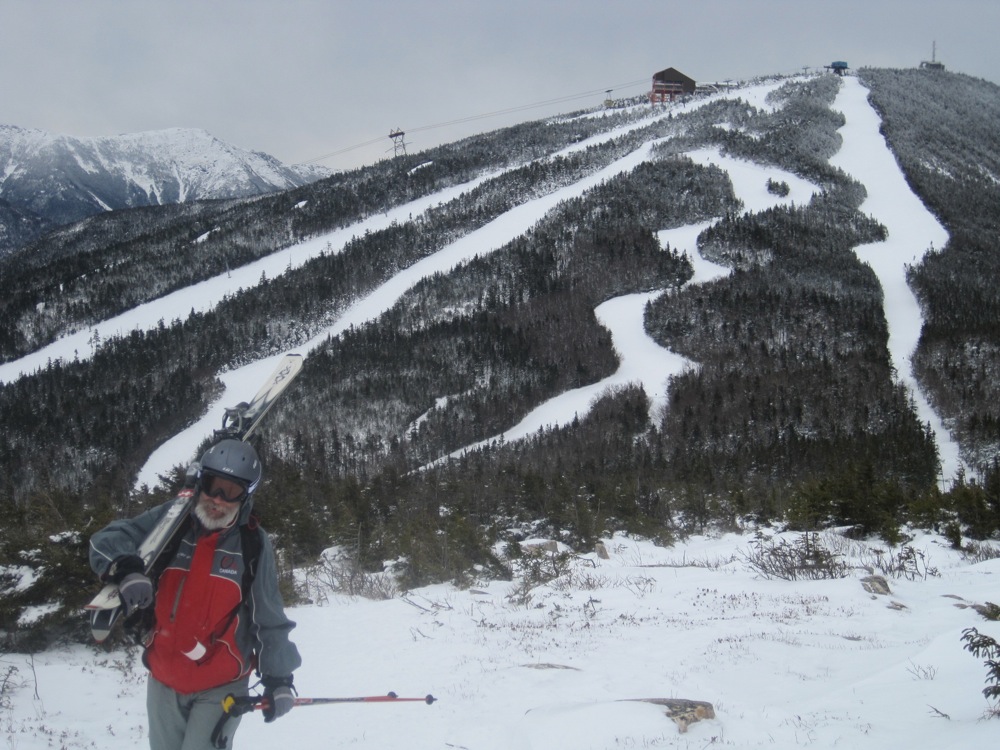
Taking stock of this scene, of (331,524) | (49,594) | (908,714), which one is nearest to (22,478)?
(331,524)

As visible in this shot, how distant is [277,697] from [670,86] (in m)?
161

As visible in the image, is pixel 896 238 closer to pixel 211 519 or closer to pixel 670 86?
pixel 211 519

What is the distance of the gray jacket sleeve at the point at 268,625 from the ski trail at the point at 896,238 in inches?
1414

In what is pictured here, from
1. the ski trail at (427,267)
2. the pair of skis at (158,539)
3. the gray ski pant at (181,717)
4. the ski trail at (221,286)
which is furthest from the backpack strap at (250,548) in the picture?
the ski trail at (221,286)

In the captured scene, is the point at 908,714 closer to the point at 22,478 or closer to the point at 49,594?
the point at 49,594

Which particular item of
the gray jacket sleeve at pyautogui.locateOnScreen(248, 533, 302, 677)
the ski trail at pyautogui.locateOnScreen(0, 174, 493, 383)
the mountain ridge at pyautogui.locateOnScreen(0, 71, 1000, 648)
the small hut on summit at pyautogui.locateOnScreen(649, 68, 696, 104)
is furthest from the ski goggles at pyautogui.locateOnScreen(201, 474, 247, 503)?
the small hut on summit at pyautogui.locateOnScreen(649, 68, 696, 104)

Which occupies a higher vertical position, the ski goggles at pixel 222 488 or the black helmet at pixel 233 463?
the black helmet at pixel 233 463

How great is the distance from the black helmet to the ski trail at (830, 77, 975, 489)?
3622 cm

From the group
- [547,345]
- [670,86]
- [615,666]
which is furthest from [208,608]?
[670,86]

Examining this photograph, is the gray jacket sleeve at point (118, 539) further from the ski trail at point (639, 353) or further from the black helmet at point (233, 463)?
the ski trail at point (639, 353)

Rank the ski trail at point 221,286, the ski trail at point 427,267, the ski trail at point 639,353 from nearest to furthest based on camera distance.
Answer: the ski trail at point 639,353 < the ski trail at point 427,267 < the ski trail at point 221,286

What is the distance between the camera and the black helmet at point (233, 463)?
13.3ft

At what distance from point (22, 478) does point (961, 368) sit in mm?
87184

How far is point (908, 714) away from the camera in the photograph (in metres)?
5.48
